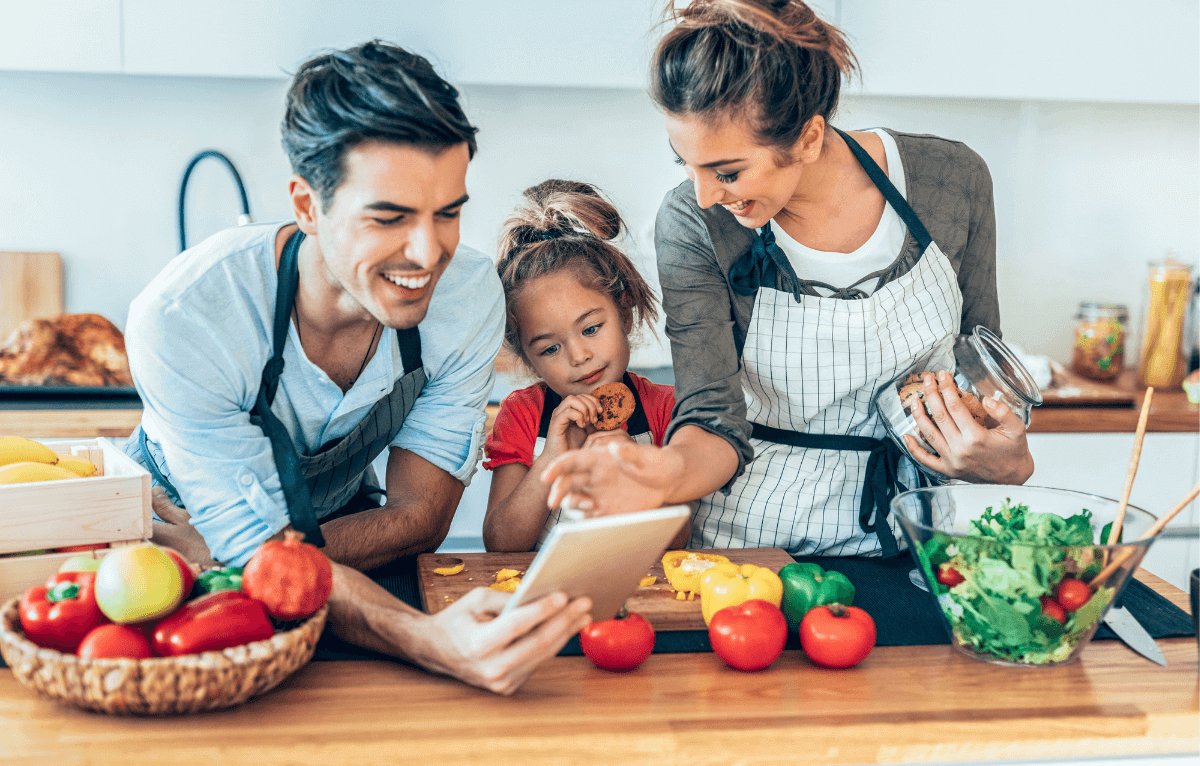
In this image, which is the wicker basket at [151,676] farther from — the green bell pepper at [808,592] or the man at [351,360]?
the green bell pepper at [808,592]

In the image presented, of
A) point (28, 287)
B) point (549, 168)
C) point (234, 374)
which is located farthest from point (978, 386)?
point (28, 287)

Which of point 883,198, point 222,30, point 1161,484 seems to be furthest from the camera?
point 1161,484

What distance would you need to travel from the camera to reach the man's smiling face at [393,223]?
1.38 m

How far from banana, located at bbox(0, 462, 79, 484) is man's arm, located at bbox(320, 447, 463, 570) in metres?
0.35

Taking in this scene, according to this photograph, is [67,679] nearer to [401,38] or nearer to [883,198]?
[883,198]

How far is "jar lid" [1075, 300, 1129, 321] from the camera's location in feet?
10.2

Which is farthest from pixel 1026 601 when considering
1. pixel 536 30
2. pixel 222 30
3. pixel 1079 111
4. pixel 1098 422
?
pixel 1079 111

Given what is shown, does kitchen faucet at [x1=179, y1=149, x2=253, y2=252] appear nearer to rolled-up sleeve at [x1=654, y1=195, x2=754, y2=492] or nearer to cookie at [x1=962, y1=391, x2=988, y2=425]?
rolled-up sleeve at [x1=654, y1=195, x2=754, y2=492]

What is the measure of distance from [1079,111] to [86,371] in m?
2.70

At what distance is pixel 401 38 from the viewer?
8.89ft

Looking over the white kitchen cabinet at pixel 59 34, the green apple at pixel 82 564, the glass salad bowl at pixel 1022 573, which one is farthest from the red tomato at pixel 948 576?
the white kitchen cabinet at pixel 59 34

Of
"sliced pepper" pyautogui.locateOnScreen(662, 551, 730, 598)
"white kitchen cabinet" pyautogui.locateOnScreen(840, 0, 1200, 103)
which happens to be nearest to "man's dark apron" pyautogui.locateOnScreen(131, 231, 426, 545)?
"sliced pepper" pyautogui.locateOnScreen(662, 551, 730, 598)

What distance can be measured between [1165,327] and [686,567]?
2.12 m

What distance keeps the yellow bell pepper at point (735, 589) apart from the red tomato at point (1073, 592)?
0.31 m
